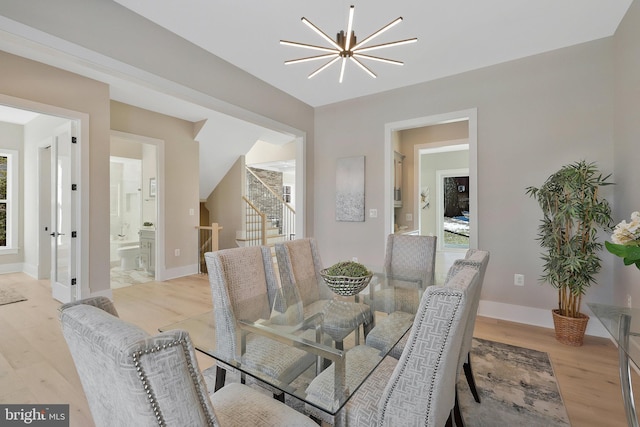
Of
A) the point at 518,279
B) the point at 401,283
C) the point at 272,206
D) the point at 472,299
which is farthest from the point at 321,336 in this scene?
the point at 272,206

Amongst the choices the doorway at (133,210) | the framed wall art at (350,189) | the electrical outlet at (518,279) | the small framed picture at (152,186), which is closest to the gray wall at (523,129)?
the electrical outlet at (518,279)

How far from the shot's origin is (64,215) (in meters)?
3.64

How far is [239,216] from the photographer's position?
21.7 feet

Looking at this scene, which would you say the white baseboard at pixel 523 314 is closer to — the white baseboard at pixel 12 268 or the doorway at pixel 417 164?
the doorway at pixel 417 164

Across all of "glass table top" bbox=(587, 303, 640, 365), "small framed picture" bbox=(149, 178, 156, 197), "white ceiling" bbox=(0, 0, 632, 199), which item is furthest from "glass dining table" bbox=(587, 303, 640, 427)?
"small framed picture" bbox=(149, 178, 156, 197)

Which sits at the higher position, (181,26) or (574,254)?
(181,26)

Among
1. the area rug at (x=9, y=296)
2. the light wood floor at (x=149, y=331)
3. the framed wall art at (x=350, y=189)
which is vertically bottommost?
the light wood floor at (x=149, y=331)

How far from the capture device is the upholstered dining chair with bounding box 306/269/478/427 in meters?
0.96

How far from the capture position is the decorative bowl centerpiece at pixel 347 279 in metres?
1.85

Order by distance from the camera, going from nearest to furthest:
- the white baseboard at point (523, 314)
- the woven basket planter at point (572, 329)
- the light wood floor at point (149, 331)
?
Result: the light wood floor at point (149, 331), the woven basket planter at point (572, 329), the white baseboard at point (523, 314)

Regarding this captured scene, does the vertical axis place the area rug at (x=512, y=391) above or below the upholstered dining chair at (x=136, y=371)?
below

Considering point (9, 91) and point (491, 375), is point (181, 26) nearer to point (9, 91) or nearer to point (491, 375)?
point (9, 91)

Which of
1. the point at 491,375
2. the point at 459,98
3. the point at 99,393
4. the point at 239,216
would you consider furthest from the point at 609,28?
the point at 239,216

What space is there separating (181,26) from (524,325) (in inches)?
165
